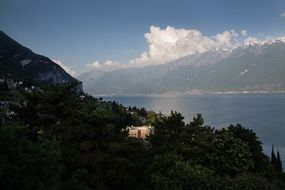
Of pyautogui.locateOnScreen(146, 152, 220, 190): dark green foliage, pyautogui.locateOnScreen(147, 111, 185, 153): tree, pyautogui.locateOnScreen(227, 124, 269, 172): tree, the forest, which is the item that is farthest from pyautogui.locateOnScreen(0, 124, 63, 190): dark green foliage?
pyautogui.locateOnScreen(227, 124, 269, 172): tree

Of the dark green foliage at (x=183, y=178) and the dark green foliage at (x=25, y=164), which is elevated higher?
the dark green foliage at (x=25, y=164)

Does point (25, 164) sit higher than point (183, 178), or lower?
higher

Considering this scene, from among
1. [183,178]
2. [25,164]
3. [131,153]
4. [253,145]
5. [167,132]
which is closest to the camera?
[25,164]

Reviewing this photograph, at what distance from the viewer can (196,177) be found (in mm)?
25422

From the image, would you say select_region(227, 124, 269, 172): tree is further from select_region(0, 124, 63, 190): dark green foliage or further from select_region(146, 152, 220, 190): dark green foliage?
select_region(0, 124, 63, 190): dark green foliage

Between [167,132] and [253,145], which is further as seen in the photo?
[167,132]

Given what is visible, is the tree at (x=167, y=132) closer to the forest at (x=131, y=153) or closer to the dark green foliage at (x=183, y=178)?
the forest at (x=131, y=153)

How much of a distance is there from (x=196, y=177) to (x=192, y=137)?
33.3 ft

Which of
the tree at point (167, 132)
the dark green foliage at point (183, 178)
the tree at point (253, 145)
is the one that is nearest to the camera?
the dark green foliage at point (183, 178)

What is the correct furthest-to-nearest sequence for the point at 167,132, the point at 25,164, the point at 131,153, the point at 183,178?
1. the point at 167,132
2. the point at 131,153
3. the point at 183,178
4. the point at 25,164

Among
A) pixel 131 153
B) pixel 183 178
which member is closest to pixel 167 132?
pixel 131 153

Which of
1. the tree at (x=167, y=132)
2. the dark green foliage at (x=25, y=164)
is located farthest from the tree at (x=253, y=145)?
the dark green foliage at (x=25, y=164)

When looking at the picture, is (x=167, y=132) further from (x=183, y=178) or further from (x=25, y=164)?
(x=25, y=164)

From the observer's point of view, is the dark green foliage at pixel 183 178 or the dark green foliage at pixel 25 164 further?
the dark green foliage at pixel 183 178
